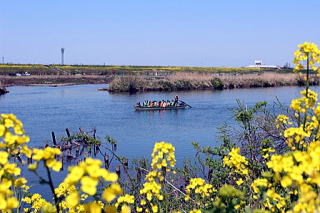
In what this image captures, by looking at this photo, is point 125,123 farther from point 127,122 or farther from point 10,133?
point 10,133

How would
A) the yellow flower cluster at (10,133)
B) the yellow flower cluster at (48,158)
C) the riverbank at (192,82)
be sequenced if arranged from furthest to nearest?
the riverbank at (192,82), the yellow flower cluster at (10,133), the yellow flower cluster at (48,158)

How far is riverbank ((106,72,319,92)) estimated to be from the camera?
4057cm

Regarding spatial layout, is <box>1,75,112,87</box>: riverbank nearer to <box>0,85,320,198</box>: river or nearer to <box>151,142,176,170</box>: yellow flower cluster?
<box>0,85,320,198</box>: river

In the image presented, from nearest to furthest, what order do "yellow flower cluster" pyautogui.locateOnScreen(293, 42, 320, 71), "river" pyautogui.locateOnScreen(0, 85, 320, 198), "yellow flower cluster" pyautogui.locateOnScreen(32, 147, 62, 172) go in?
"yellow flower cluster" pyautogui.locateOnScreen(32, 147, 62, 172)
"yellow flower cluster" pyautogui.locateOnScreen(293, 42, 320, 71)
"river" pyautogui.locateOnScreen(0, 85, 320, 198)

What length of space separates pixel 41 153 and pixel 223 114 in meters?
20.4

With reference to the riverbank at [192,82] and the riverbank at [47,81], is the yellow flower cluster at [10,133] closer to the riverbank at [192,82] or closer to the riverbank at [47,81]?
the riverbank at [192,82]

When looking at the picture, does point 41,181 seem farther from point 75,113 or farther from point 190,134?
point 75,113

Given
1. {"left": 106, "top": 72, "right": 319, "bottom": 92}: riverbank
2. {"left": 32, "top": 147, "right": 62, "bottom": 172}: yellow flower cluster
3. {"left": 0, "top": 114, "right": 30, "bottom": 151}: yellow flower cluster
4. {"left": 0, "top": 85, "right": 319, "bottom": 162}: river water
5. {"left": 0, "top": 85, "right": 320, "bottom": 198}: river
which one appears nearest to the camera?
{"left": 32, "top": 147, "right": 62, "bottom": 172}: yellow flower cluster

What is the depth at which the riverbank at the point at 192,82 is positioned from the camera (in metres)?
40.6

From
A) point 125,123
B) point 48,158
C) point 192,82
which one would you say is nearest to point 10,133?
point 48,158

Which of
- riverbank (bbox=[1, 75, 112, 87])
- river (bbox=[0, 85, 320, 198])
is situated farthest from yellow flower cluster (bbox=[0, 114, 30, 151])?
riverbank (bbox=[1, 75, 112, 87])

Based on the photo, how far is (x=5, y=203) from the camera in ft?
5.02

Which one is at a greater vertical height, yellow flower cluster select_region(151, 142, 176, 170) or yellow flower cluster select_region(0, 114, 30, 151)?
yellow flower cluster select_region(0, 114, 30, 151)

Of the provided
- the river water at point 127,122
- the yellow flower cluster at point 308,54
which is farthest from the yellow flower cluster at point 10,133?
the river water at point 127,122
